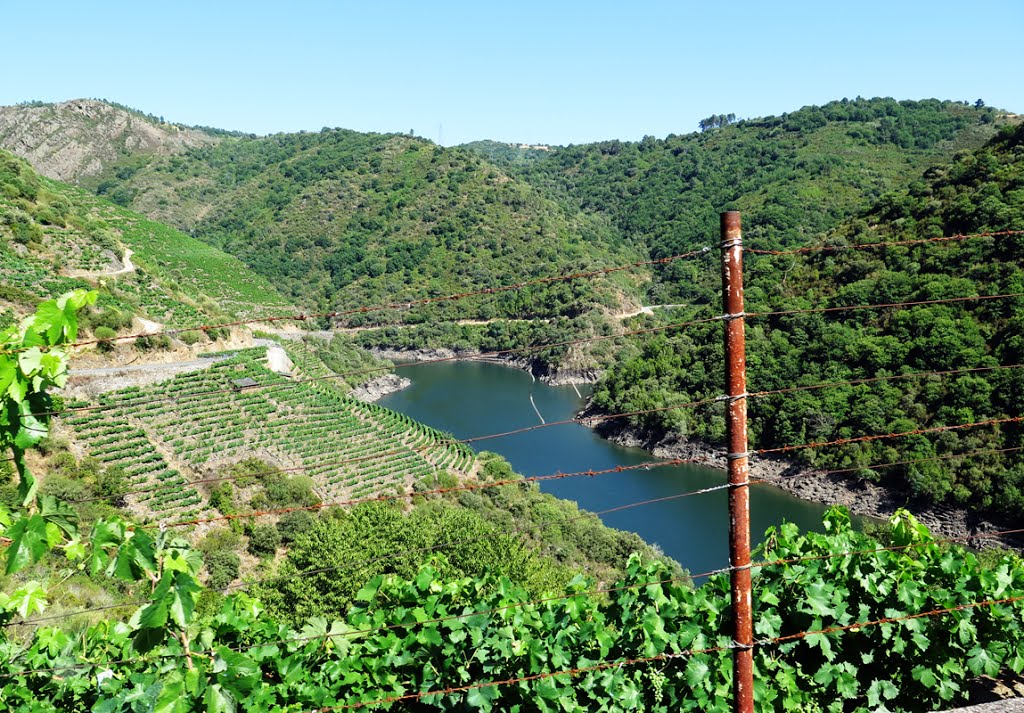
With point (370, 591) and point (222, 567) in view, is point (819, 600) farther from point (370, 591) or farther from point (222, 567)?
point (222, 567)

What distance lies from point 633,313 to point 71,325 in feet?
209

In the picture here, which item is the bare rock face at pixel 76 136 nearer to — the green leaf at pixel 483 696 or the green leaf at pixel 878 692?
the green leaf at pixel 483 696

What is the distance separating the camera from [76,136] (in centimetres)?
11375

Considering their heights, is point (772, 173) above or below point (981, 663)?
above

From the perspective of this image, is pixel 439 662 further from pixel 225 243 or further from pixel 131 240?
pixel 225 243

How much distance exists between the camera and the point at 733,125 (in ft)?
336

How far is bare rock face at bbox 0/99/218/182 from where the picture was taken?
10994 cm

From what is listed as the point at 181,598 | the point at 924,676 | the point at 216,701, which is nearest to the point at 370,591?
the point at 216,701

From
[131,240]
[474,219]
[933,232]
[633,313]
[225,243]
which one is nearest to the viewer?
[933,232]

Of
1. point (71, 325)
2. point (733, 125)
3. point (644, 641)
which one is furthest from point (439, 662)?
point (733, 125)

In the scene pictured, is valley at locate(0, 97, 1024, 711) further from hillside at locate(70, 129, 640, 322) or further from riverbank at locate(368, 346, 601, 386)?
hillside at locate(70, 129, 640, 322)

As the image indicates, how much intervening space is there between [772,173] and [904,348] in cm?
5215

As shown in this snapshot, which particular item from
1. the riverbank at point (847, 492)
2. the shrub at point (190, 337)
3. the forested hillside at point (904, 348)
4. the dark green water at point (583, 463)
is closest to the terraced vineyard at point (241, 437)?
the shrub at point (190, 337)

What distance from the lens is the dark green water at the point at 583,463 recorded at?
29.8 meters
